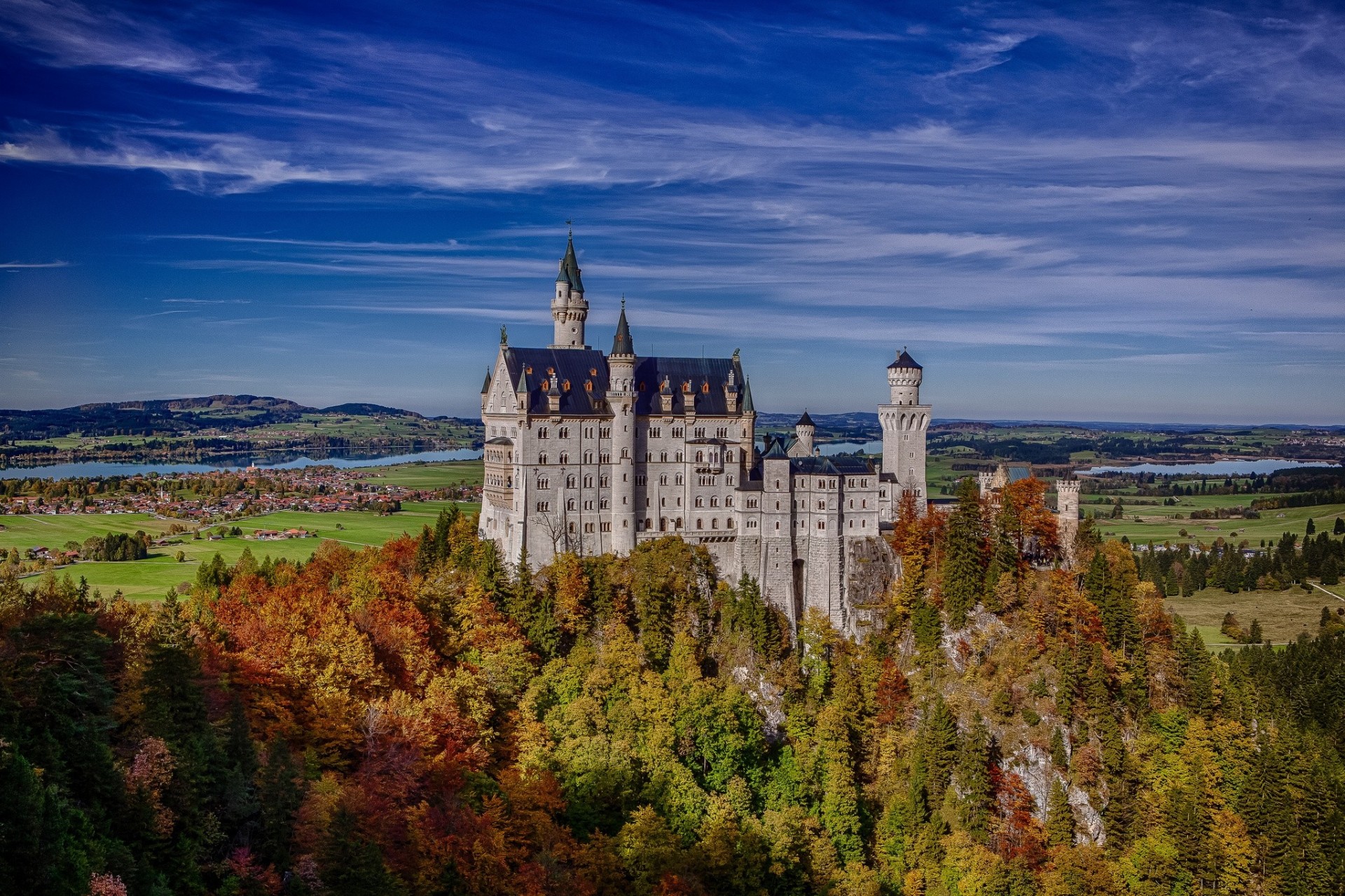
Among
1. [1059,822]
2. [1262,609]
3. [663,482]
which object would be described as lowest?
[1059,822]

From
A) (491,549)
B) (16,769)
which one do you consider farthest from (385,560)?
(16,769)

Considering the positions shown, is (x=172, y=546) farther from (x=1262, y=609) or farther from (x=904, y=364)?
(x=1262, y=609)

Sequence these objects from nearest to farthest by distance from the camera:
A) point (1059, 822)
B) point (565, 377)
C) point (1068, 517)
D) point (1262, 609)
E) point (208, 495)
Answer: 1. point (1059, 822)
2. point (565, 377)
3. point (1068, 517)
4. point (1262, 609)
5. point (208, 495)

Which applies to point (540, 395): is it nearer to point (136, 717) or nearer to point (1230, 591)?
point (136, 717)

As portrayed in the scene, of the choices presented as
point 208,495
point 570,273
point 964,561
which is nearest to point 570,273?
point 570,273

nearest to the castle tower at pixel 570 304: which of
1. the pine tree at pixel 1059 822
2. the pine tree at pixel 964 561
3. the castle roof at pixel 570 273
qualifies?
the castle roof at pixel 570 273

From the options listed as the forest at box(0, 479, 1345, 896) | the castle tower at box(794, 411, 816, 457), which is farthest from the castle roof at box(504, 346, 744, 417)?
the forest at box(0, 479, 1345, 896)

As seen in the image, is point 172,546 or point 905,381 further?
point 172,546

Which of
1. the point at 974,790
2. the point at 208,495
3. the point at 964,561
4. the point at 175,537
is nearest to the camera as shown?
the point at 974,790
